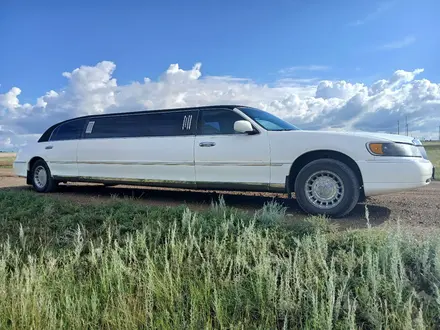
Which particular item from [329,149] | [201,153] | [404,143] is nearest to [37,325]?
[201,153]

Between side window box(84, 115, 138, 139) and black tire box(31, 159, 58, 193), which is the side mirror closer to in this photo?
side window box(84, 115, 138, 139)

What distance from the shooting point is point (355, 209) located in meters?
5.64

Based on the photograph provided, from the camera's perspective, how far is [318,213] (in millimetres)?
5020

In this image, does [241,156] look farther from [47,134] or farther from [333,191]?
[47,134]

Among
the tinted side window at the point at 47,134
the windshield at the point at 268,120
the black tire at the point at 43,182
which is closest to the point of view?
the windshield at the point at 268,120

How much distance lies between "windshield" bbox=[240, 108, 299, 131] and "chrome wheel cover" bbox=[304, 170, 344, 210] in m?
1.05

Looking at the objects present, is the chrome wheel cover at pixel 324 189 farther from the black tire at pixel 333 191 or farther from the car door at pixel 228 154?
the car door at pixel 228 154

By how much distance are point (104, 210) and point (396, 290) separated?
423cm

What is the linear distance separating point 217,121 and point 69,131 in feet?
12.4

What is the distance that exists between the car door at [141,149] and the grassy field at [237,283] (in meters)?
1.72

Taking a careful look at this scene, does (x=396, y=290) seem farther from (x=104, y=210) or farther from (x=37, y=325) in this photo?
(x=104, y=210)

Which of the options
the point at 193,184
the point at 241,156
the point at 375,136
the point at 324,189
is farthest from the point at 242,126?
the point at 375,136

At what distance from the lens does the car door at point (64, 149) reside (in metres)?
7.46

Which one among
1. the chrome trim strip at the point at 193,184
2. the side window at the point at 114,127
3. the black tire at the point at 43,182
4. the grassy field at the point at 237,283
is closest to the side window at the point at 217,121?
the chrome trim strip at the point at 193,184
